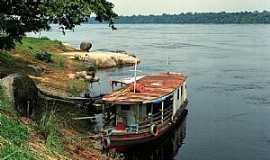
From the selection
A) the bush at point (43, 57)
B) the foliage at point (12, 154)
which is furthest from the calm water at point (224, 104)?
the foliage at point (12, 154)

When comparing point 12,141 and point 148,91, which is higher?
point 12,141

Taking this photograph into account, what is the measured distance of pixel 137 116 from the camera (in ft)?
95.9

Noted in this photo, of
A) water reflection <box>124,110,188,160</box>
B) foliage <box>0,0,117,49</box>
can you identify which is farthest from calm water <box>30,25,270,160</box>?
foliage <box>0,0,117,49</box>

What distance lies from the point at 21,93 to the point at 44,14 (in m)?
6.37

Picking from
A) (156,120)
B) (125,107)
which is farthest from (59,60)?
(125,107)

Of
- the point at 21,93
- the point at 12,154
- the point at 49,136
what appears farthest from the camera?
the point at 21,93

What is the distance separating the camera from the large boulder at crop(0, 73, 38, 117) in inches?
633

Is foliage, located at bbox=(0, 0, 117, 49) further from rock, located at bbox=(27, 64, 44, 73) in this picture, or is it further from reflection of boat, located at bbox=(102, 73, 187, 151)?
rock, located at bbox=(27, 64, 44, 73)

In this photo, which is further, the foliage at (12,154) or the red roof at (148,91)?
the red roof at (148,91)

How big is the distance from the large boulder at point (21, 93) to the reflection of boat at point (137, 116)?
968cm

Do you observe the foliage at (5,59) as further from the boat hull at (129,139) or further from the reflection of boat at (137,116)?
the boat hull at (129,139)

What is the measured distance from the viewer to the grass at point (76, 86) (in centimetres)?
4206

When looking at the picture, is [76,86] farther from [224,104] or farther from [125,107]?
[125,107]

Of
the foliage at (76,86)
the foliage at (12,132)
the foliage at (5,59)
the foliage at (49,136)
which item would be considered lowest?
the foliage at (76,86)
